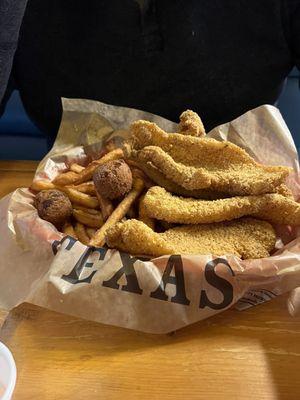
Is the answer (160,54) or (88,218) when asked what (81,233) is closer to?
(88,218)

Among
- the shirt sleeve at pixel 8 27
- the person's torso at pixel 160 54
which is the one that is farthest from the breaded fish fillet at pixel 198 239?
the person's torso at pixel 160 54

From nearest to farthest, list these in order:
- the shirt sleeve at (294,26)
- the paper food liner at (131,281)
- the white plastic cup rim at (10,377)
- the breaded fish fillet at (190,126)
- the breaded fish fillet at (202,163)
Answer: the white plastic cup rim at (10,377) → the paper food liner at (131,281) → the breaded fish fillet at (202,163) → the breaded fish fillet at (190,126) → the shirt sleeve at (294,26)

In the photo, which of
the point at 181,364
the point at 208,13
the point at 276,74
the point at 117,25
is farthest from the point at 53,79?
the point at 181,364

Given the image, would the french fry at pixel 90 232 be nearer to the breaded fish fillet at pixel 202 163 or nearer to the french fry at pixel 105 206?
the french fry at pixel 105 206

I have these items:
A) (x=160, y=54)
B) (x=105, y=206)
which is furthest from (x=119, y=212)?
(x=160, y=54)

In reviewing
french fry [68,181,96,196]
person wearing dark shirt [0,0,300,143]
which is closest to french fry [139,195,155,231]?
french fry [68,181,96,196]

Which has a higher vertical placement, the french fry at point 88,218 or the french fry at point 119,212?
the french fry at point 119,212
